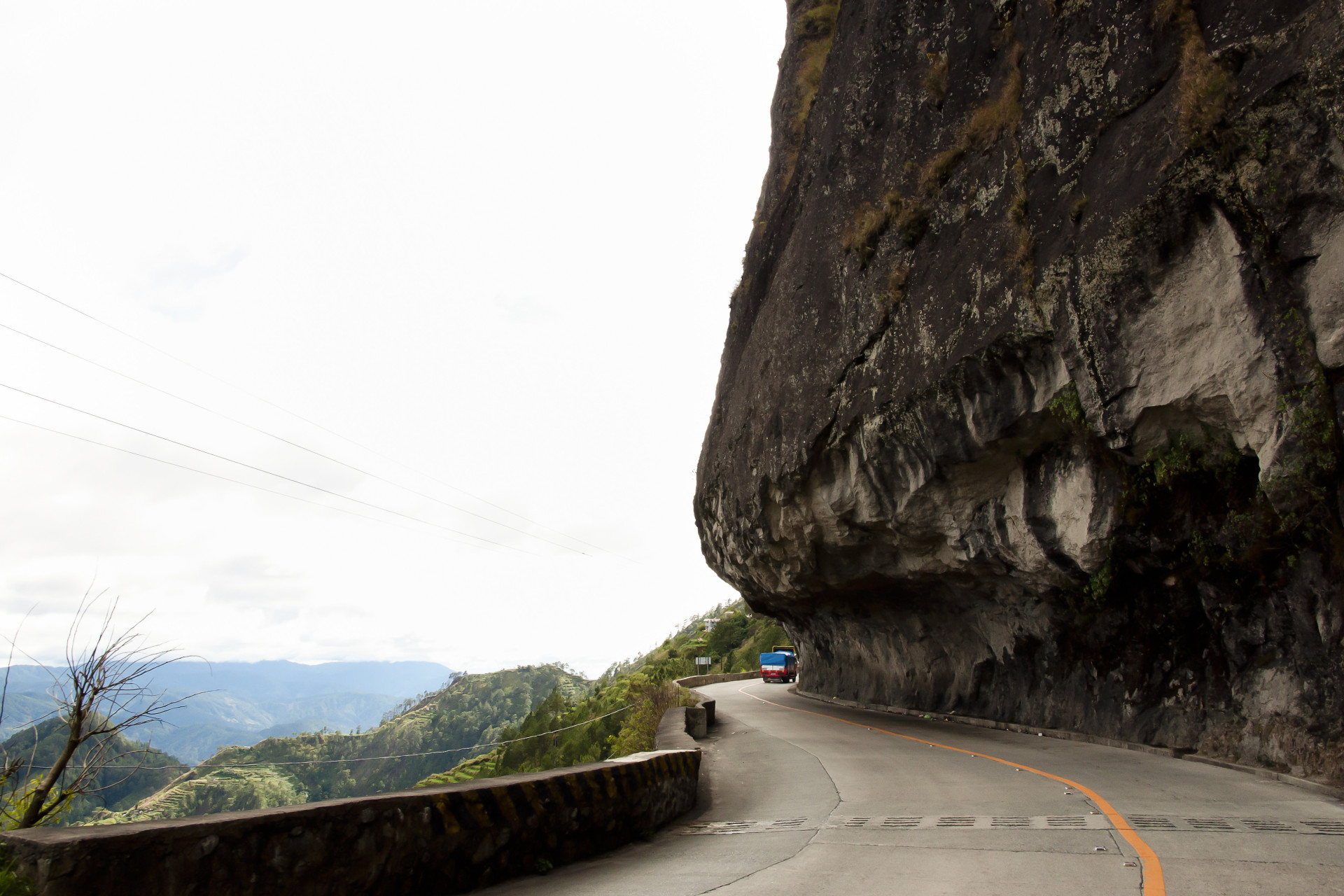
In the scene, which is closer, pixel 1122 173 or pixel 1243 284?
pixel 1243 284

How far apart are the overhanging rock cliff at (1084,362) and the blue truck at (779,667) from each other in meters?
23.6

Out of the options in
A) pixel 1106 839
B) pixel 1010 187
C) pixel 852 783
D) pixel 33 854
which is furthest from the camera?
pixel 1010 187

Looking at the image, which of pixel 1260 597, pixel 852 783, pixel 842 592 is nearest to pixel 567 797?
pixel 852 783

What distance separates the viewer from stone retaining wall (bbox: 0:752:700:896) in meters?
3.77

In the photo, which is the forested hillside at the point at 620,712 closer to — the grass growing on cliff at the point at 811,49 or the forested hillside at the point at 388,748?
the forested hillside at the point at 388,748

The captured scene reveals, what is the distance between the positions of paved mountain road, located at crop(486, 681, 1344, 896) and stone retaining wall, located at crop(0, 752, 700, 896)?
13.2 inches

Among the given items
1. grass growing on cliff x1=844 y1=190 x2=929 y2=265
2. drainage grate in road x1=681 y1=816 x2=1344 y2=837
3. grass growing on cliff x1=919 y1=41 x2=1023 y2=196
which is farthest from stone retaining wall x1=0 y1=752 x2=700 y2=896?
grass growing on cliff x1=919 y1=41 x2=1023 y2=196

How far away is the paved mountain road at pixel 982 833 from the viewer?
5562mm

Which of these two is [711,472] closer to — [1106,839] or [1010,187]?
[1010,187]

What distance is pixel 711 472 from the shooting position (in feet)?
88.9

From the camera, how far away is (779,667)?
4478 cm

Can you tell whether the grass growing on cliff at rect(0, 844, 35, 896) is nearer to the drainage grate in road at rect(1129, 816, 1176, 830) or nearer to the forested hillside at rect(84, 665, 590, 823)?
the drainage grate in road at rect(1129, 816, 1176, 830)

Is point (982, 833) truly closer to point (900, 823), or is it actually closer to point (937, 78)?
point (900, 823)

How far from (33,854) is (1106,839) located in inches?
301
